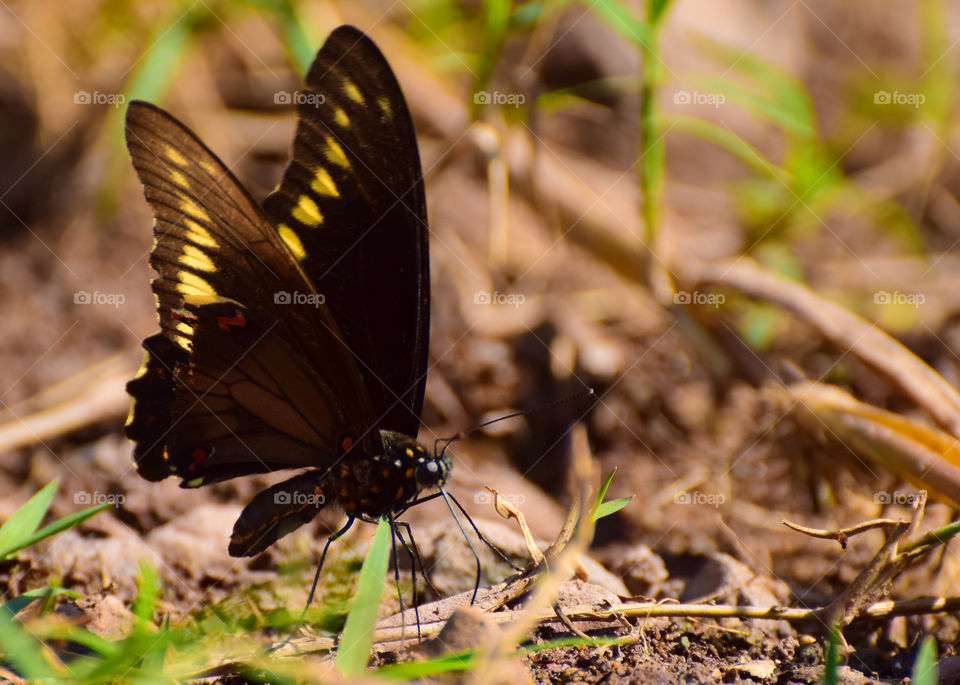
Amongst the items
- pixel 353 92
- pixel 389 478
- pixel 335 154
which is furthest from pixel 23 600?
pixel 353 92

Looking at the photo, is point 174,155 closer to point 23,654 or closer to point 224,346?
point 224,346

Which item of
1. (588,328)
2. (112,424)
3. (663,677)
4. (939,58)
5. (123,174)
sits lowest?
(663,677)

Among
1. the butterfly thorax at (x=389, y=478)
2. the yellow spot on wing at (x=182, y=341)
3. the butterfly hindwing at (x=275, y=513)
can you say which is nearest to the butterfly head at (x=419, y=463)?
the butterfly thorax at (x=389, y=478)

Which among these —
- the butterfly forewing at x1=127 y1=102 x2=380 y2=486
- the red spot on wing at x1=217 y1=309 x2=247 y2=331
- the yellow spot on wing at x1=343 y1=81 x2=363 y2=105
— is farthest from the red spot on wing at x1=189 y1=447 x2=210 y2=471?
the yellow spot on wing at x1=343 y1=81 x2=363 y2=105

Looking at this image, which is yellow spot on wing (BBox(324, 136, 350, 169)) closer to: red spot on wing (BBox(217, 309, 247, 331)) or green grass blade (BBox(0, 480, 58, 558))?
red spot on wing (BBox(217, 309, 247, 331))

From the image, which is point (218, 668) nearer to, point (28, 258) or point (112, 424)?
point (112, 424)

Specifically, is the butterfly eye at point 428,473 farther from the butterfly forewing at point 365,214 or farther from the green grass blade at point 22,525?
the green grass blade at point 22,525

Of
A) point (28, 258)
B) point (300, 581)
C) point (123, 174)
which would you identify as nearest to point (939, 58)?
point (300, 581)
